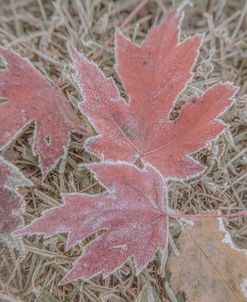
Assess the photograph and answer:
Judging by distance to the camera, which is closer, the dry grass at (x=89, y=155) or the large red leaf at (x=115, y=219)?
the large red leaf at (x=115, y=219)

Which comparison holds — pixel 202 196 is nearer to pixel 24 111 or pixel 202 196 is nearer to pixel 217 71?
pixel 217 71

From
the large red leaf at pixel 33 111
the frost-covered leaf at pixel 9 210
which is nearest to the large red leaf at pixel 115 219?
the frost-covered leaf at pixel 9 210

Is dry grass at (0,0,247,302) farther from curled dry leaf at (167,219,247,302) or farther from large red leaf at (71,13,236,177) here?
large red leaf at (71,13,236,177)

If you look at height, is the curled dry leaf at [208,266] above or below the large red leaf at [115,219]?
below

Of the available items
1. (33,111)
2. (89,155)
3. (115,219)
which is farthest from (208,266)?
(33,111)

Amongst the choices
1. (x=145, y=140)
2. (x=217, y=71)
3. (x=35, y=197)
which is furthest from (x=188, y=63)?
(x=35, y=197)

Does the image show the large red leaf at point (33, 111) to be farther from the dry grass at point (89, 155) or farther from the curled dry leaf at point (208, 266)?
the curled dry leaf at point (208, 266)
